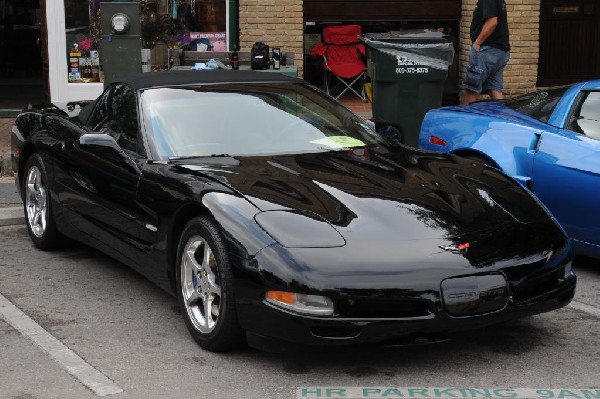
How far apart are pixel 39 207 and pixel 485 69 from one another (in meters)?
5.81

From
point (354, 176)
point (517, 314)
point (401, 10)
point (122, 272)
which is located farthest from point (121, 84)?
point (401, 10)

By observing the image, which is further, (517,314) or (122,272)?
(122,272)

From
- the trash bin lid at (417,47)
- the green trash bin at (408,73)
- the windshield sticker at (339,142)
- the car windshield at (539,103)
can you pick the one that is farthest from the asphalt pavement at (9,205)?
the car windshield at (539,103)

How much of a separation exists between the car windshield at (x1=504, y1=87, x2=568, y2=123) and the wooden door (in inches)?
309

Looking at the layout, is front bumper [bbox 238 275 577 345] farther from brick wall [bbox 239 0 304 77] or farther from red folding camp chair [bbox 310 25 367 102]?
red folding camp chair [bbox 310 25 367 102]

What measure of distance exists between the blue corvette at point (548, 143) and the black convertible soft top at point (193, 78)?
4.89 ft

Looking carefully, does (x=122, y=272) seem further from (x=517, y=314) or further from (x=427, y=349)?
(x=517, y=314)

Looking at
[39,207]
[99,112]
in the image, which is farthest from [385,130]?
[39,207]

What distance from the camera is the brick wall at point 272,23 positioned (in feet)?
44.9

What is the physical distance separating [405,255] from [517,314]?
2.12 feet

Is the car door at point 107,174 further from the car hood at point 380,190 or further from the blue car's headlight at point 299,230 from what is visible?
the blue car's headlight at point 299,230

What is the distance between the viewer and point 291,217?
5.12 m

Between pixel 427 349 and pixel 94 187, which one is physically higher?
pixel 94 187

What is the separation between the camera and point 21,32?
21.5 meters
